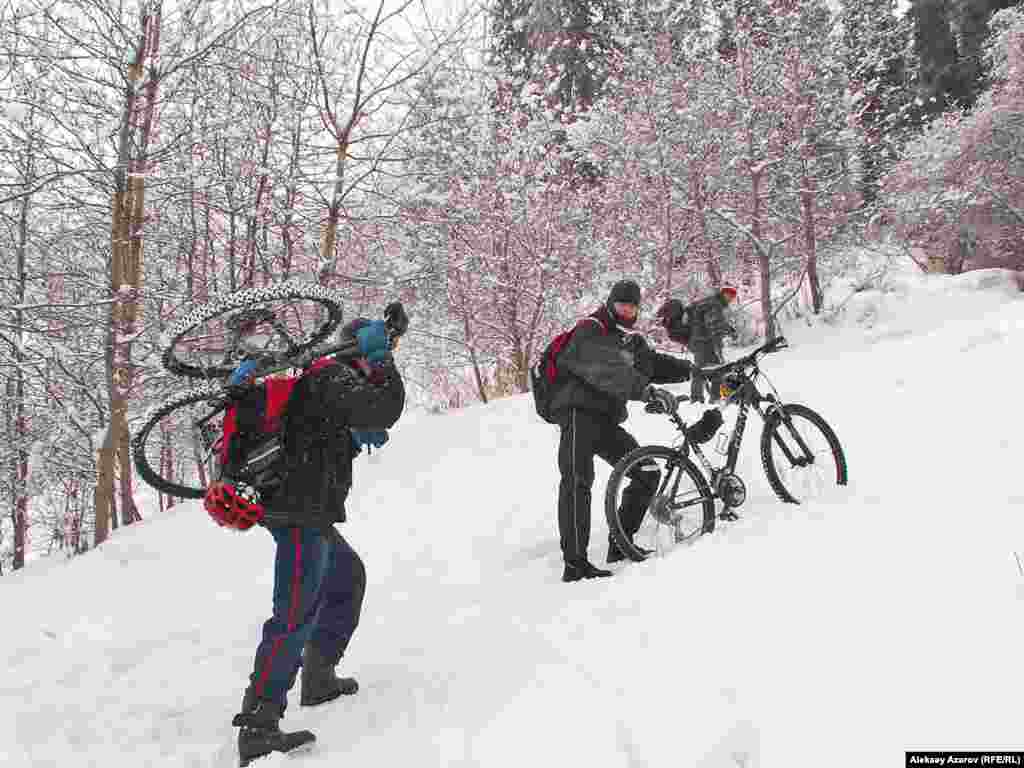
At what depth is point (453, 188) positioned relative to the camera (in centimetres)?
1174

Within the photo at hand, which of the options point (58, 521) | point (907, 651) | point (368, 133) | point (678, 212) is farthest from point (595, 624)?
point (58, 521)

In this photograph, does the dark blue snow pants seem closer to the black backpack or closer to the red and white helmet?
the red and white helmet

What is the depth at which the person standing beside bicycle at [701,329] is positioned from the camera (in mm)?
4699

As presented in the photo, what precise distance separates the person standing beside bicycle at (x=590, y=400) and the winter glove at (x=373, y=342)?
1.57m

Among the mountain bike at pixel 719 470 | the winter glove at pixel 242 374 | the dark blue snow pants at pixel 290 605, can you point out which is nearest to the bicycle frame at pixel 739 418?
the mountain bike at pixel 719 470

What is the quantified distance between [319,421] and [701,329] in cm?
300

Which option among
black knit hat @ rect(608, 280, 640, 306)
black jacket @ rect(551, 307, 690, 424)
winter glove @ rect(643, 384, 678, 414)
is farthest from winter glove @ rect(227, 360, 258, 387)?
winter glove @ rect(643, 384, 678, 414)

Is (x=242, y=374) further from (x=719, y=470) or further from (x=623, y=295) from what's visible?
(x=719, y=470)

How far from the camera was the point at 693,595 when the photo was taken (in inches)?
121

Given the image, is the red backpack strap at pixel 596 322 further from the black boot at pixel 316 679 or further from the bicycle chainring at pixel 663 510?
the black boot at pixel 316 679

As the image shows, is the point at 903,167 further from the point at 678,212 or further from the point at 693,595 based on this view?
the point at 693,595

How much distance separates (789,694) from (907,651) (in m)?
0.41

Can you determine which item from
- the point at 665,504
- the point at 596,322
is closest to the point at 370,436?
the point at 596,322

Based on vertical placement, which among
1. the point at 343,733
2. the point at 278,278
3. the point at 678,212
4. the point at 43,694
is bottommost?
the point at 43,694
